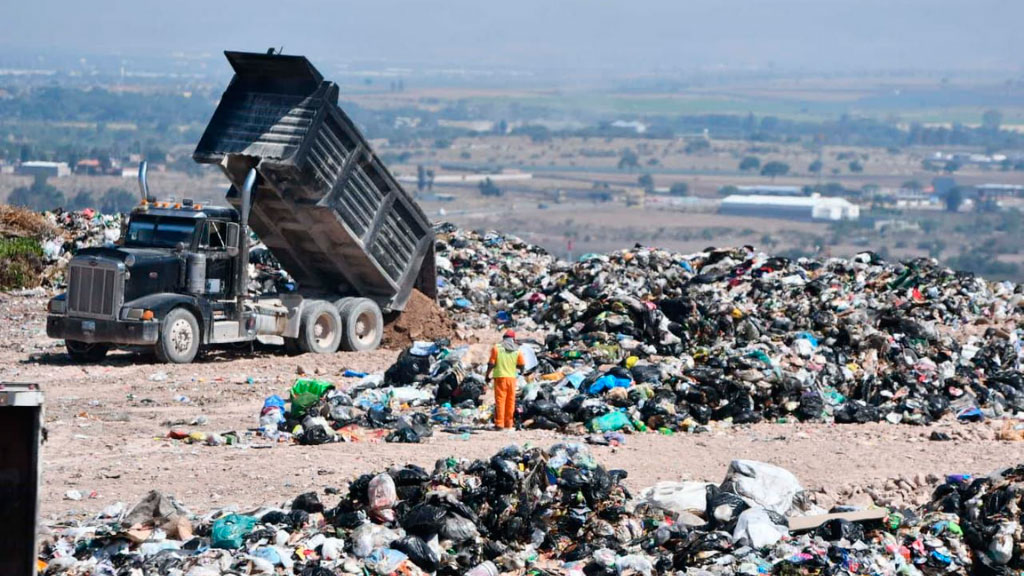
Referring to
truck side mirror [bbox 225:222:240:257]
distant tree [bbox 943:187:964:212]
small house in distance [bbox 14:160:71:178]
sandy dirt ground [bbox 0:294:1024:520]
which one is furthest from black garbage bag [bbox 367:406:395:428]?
distant tree [bbox 943:187:964:212]

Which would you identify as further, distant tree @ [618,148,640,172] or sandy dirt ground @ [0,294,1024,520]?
distant tree @ [618,148,640,172]

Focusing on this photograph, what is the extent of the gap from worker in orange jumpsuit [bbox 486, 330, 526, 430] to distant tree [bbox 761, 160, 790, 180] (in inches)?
4813

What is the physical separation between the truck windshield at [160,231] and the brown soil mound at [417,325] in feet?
9.57

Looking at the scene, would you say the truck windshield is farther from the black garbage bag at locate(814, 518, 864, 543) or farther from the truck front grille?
the black garbage bag at locate(814, 518, 864, 543)

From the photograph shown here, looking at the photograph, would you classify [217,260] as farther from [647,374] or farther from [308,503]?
[308,503]

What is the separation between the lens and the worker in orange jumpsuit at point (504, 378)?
11297 millimetres

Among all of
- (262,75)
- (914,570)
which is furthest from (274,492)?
(262,75)

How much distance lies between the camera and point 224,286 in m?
14.3

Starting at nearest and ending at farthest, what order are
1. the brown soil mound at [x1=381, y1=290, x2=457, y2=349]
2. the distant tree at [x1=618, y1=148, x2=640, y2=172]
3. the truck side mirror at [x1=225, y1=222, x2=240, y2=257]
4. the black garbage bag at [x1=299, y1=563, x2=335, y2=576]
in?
the black garbage bag at [x1=299, y1=563, x2=335, y2=576] < the truck side mirror at [x1=225, y1=222, x2=240, y2=257] < the brown soil mound at [x1=381, y1=290, x2=457, y2=349] < the distant tree at [x1=618, y1=148, x2=640, y2=172]

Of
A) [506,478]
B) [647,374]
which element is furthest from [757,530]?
[647,374]

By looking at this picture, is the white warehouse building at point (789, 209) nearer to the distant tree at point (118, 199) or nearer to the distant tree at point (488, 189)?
the distant tree at point (488, 189)

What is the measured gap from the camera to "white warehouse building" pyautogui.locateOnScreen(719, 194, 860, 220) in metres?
95.2

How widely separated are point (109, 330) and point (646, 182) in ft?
334

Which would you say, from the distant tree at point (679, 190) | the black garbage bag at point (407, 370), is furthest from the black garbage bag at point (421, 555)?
the distant tree at point (679, 190)
